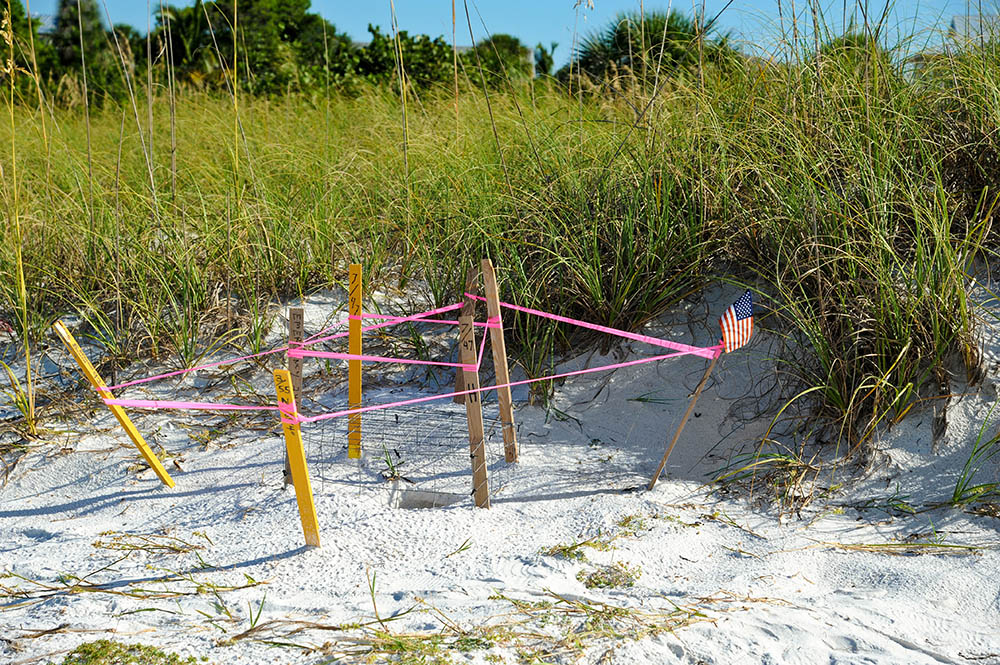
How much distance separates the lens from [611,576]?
93.9 inches

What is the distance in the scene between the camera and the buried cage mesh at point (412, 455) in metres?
2.95

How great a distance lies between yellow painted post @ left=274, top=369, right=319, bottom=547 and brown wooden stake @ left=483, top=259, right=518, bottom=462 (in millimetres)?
773

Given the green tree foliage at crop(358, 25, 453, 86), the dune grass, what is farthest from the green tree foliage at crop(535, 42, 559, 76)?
the dune grass

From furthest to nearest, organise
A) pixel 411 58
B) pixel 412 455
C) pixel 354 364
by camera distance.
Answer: pixel 411 58 → pixel 412 455 → pixel 354 364

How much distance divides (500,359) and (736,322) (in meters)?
0.79

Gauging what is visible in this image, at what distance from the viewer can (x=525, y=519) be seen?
8.96 ft

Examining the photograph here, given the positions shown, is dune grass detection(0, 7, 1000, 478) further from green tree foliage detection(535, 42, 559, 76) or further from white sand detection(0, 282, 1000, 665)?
green tree foliage detection(535, 42, 559, 76)

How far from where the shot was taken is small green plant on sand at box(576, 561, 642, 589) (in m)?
2.34

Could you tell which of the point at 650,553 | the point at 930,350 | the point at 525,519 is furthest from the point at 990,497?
the point at 525,519

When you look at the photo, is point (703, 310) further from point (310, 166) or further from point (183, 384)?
point (310, 166)

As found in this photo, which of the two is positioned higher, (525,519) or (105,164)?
(105,164)

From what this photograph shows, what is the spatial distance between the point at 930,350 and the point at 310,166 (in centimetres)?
363

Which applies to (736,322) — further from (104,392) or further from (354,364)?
(104,392)

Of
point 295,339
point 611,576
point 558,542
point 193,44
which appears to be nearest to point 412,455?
point 295,339
